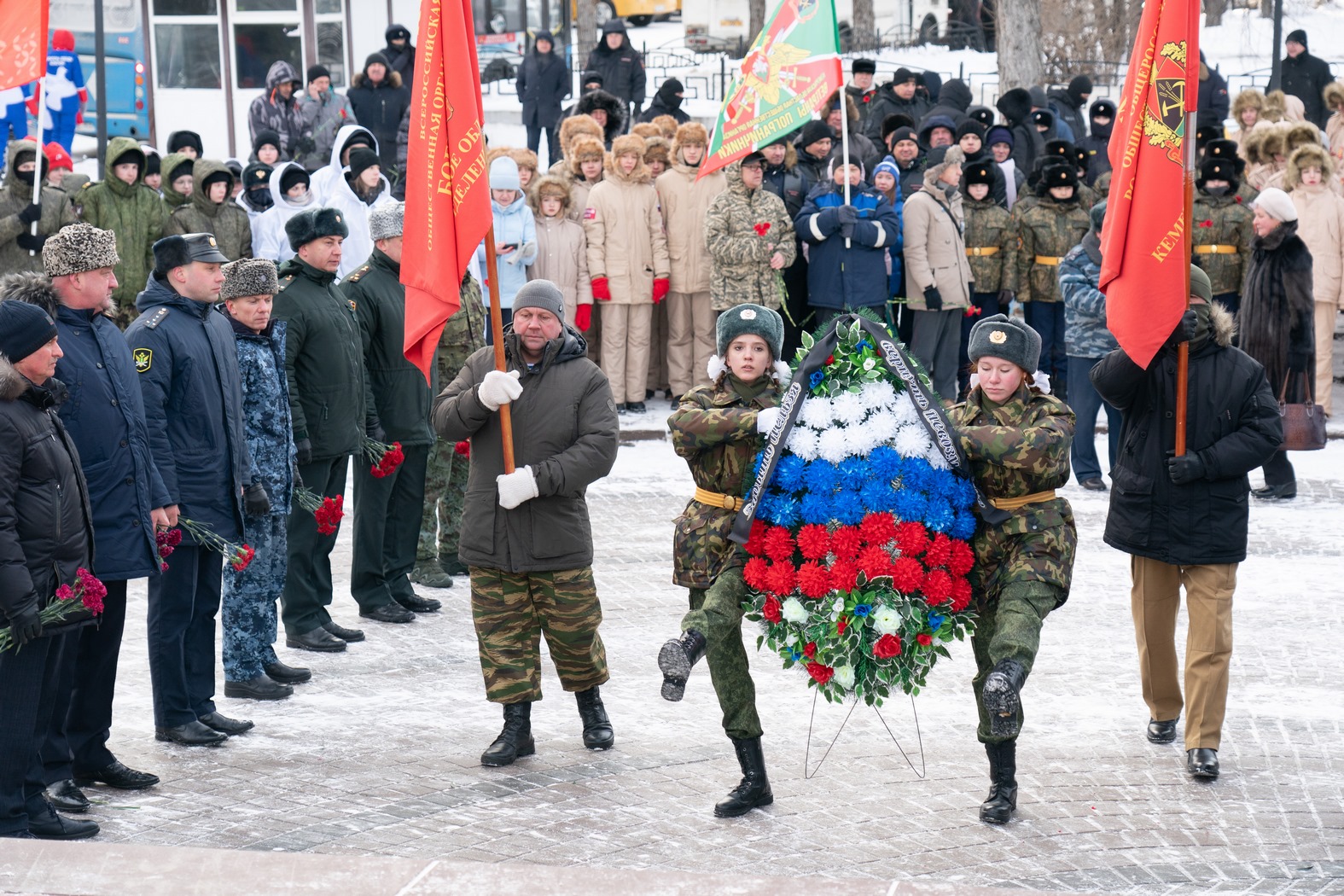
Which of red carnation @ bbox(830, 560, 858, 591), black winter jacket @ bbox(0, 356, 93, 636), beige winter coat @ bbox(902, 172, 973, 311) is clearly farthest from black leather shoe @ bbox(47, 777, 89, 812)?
beige winter coat @ bbox(902, 172, 973, 311)

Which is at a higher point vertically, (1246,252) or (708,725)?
(1246,252)

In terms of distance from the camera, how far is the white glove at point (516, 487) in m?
7.00

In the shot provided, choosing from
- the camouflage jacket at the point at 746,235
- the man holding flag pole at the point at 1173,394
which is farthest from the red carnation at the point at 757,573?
the camouflage jacket at the point at 746,235

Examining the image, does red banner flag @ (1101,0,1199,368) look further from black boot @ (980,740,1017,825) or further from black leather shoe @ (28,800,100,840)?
black leather shoe @ (28,800,100,840)

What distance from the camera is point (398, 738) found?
24.4 ft

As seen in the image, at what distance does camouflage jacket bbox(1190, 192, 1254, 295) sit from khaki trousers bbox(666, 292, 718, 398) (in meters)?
4.20

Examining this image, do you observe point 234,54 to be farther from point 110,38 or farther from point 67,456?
point 67,456

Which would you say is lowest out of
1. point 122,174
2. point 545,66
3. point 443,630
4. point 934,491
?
point 443,630

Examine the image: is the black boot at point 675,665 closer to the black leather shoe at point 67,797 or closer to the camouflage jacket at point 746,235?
the black leather shoe at point 67,797

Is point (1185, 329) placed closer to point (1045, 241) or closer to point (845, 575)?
point (845, 575)

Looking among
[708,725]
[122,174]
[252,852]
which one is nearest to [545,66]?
[122,174]

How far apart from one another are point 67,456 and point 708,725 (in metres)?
2.99

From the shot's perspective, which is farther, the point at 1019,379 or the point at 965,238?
the point at 965,238

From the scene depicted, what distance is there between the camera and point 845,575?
6.21m
